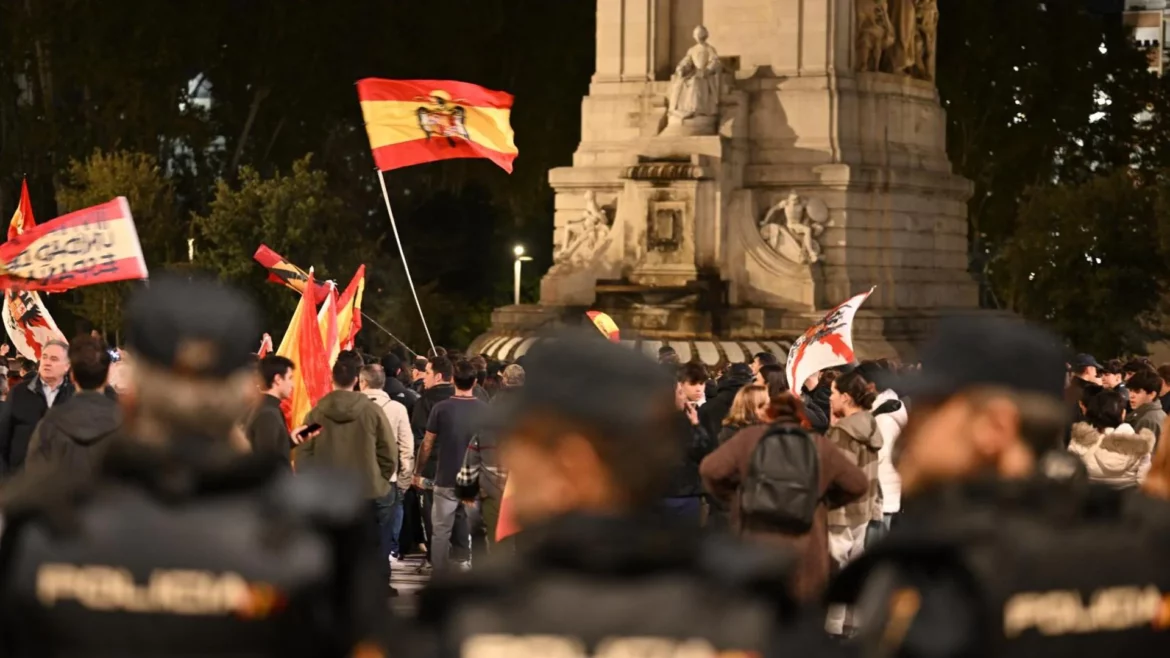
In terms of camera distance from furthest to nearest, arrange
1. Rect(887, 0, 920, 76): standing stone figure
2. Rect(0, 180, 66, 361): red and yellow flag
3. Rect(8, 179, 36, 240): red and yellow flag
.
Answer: Rect(887, 0, 920, 76): standing stone figure, Rect(8, 179, 36, 240): red and yellow flag, Rect(0, 180, 66, 361): red and yellow flag

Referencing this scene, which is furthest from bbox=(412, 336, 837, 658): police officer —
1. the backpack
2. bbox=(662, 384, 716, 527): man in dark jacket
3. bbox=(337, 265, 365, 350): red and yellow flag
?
bbox=(337, 265, 365, 350): red and yellow flag

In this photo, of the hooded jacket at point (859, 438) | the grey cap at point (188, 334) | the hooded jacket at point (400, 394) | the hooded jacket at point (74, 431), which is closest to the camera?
the grey cap at point (188, 334)

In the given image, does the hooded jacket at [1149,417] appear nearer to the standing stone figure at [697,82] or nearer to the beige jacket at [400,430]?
the beige jacket at [400,430]

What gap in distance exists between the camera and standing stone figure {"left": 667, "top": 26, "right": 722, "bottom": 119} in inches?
1227

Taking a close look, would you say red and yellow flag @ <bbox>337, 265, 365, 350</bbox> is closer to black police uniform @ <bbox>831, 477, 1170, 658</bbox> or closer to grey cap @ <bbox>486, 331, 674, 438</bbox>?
black police uniform @ <bbox>831, 477, 1170, 658</bbox>

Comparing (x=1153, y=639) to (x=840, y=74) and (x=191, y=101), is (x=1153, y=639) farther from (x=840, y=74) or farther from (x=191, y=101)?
(x=191, y=101)

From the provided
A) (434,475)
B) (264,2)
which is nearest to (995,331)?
(434,475)

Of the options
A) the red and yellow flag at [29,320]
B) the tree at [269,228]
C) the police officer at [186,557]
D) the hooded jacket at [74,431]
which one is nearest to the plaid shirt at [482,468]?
the hooded jacket at [74,431]

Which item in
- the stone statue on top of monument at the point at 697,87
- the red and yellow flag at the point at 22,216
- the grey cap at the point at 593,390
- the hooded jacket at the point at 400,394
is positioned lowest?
the hooded jacket at the point at 400,394

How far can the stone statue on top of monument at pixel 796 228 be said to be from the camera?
104 ft

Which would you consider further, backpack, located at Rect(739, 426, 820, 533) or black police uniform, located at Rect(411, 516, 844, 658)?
backpack, located at Rect(739, 426, 820, 533)

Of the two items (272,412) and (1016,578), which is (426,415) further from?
(1016,578)

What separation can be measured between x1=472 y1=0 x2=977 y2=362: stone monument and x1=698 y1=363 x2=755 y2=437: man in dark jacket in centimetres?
1572

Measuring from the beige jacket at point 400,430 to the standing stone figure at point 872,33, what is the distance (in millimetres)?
18576
